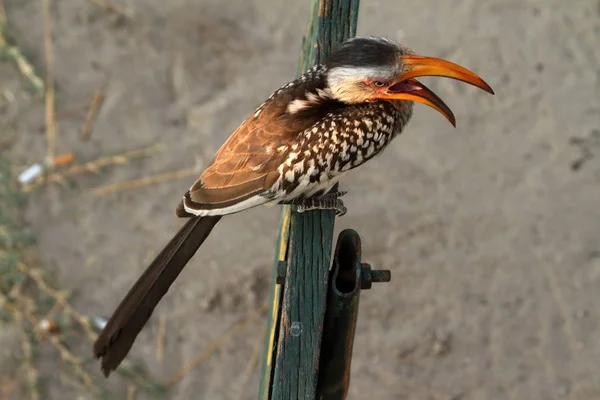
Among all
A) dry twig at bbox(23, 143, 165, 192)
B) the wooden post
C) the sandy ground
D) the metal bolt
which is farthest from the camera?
dry twig at bbox(23, 143, 165, 192)

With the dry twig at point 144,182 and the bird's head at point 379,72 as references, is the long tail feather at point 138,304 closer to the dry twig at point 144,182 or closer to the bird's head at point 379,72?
the bird's head at point 379,72

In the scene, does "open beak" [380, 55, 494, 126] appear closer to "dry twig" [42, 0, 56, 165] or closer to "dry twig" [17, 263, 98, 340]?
"dry twig" [17, 263, 98, 340]

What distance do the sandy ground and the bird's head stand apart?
1533mm

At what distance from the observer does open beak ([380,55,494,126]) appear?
1.69 meters

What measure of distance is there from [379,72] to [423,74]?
0.11 m

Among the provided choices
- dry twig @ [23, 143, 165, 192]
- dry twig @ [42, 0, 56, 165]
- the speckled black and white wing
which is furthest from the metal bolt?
dry twig @ [42, 0, 56, 165]

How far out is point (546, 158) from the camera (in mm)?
3395

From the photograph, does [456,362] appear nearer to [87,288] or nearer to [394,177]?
[394,177]

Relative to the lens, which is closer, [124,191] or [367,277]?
[367,277]

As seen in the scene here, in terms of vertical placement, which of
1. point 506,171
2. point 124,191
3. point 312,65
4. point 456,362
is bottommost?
point 456,362

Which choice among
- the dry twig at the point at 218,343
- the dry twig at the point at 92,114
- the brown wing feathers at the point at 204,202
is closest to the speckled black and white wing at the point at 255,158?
the brown wing feathers at the point at 204,202

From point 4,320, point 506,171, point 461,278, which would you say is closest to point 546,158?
point 506,171

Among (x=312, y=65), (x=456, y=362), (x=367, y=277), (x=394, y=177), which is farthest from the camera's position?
(x=394, y=177)

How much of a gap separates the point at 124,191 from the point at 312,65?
171 cm
